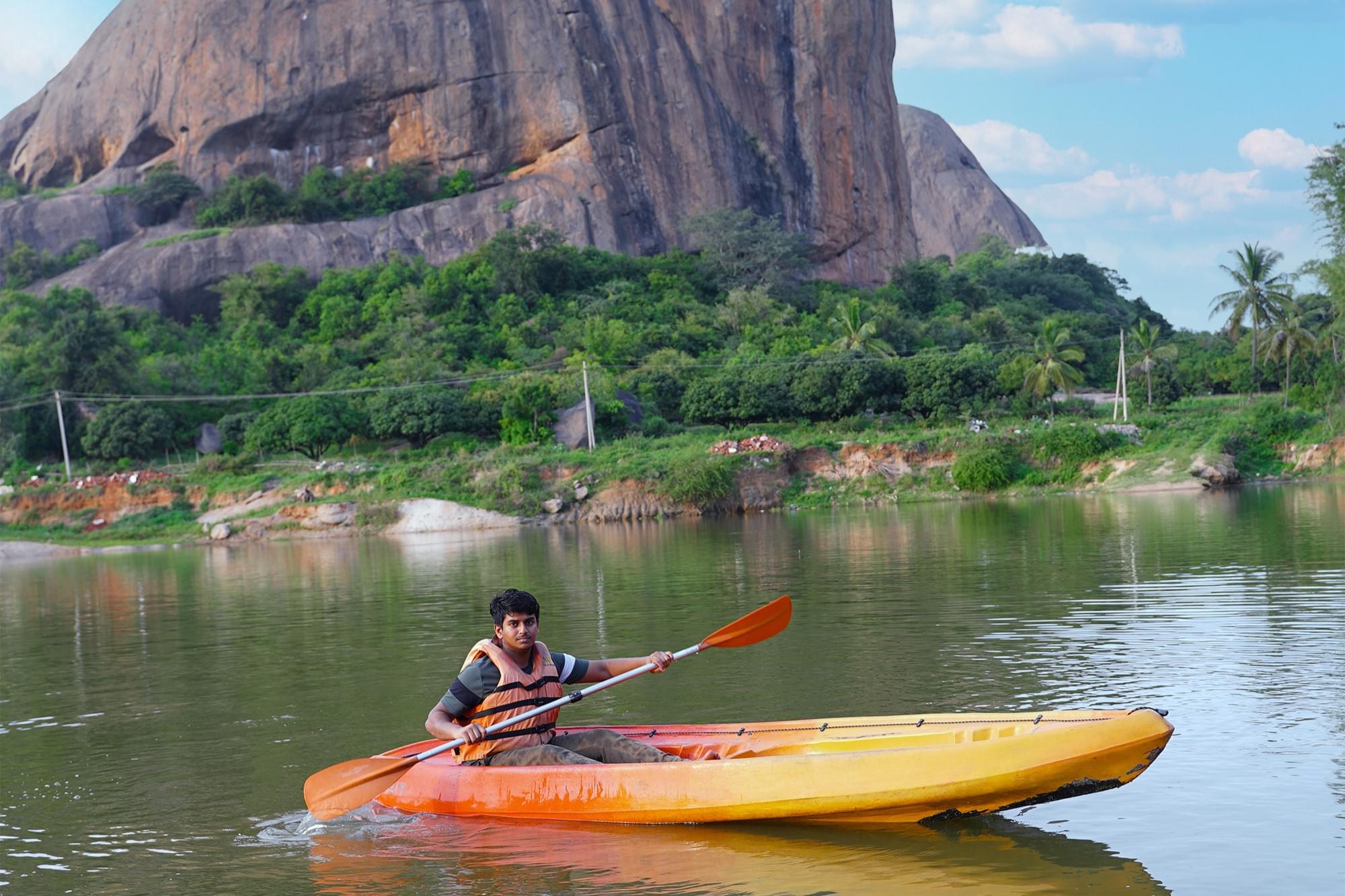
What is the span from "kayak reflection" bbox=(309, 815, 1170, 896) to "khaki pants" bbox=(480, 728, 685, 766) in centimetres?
43

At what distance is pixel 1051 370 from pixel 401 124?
4449cm

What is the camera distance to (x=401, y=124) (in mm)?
82938

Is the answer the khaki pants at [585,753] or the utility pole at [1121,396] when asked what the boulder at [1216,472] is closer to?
the utility pole at [1121,396]

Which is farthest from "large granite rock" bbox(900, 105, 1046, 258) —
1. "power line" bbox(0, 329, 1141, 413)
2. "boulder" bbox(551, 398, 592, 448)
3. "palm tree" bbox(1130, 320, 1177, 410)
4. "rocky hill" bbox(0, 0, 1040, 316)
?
"boulder" bbox(551, 398, 592, 448)

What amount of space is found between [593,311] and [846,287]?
73.9 feet

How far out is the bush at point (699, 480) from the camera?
4631 centimetres

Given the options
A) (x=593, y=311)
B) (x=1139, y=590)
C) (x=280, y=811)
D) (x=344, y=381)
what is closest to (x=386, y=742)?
(x=280, y=811)

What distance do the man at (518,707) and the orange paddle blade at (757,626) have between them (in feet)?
3.10

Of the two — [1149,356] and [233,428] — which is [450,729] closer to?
[233,428]

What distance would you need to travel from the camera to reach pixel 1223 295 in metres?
63.6

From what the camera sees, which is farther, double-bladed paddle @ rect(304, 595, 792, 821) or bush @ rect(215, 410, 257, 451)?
bush @ rect(215, 410, 257, 451)

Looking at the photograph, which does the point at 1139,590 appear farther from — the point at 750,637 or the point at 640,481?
the point at 640,481

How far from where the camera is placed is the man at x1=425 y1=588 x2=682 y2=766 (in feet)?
31.6

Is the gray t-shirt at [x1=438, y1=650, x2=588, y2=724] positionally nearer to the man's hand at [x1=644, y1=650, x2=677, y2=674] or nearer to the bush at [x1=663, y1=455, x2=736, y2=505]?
the man's hand at [x1=644, y1=650, x2=677, y2=674]
